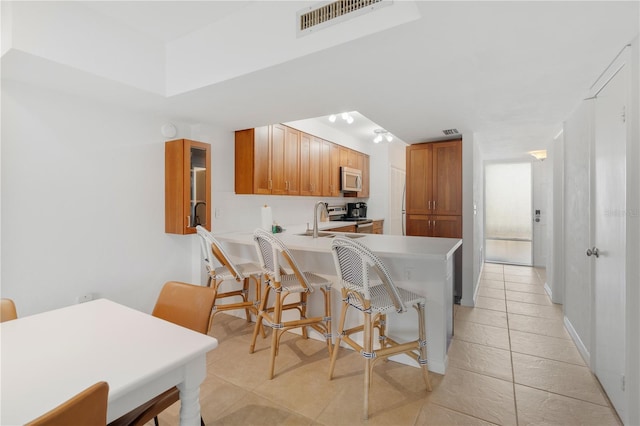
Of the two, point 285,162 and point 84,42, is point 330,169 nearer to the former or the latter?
point 285,162

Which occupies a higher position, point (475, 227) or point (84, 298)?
point (475, 227)

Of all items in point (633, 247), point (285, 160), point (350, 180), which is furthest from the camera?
point (350, 180)

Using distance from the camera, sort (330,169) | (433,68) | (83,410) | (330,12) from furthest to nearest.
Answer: (330,169)
(433,68)
(330,12)
(83,410)

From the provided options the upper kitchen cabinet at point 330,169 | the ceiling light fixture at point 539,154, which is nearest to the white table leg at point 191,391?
the upper kitchen cabinet at point 330,169

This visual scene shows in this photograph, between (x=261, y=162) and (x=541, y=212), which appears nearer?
(x=261, y=162)

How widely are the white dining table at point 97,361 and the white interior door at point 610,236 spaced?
2.24 meters

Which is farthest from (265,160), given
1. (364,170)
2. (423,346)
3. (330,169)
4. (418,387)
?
(364,170)

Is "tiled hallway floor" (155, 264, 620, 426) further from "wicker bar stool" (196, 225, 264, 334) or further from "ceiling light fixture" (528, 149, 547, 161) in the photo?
"ceiling light fixture" (528, 149, 547, 161)

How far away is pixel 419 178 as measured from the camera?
4.26 metres

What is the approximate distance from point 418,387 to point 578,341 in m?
1.64

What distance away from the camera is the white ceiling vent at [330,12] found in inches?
60.7

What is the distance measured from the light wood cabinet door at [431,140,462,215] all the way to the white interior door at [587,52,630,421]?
5.85 ft

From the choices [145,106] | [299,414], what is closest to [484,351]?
[299,414]

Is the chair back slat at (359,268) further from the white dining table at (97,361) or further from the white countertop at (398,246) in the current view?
the white dining table at (97,361)
